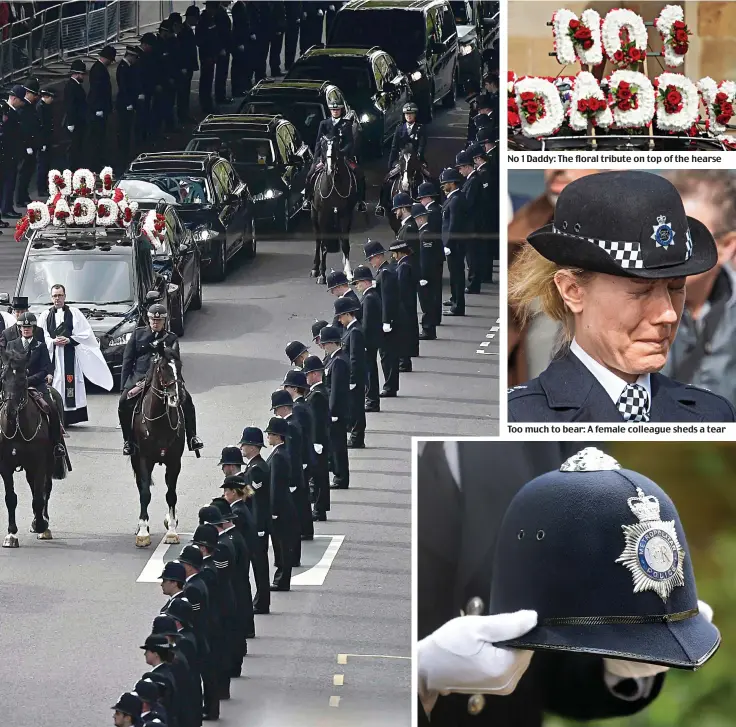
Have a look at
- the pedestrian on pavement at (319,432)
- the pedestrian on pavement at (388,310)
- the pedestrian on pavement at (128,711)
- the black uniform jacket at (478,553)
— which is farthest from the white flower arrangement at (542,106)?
the pedestrian on pavement at (128,711)

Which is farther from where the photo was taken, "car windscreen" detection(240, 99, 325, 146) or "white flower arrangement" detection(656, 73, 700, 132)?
"car windscreen" detection(240, 99, 325, 146)

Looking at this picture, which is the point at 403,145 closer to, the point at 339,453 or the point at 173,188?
the point at 173,188

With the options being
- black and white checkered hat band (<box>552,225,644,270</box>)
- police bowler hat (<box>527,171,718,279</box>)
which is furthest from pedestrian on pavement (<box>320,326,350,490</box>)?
black and white checkered hat band (<box>552,225,644,270</box>)

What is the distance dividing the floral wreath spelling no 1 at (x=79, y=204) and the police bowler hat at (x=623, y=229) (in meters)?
3.47

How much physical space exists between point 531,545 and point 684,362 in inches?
105

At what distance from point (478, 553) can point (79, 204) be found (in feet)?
10.6

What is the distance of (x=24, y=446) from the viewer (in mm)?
9391

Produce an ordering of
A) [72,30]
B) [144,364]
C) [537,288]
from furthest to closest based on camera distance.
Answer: [144,364] < [72,30] < [537,288]

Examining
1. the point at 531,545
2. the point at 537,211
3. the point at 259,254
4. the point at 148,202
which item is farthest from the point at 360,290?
the point at 531,545

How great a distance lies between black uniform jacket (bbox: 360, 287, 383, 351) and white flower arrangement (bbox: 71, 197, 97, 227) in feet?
4.94

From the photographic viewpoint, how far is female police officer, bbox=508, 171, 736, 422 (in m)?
6.48

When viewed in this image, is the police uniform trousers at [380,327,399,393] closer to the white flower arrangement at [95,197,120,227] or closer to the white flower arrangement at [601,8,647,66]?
the white flower arrangement at [95,197,120,227]

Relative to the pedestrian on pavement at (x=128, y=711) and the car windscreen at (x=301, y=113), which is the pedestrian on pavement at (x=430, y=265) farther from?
the pedestrian on pavement at (x=128, y=711)

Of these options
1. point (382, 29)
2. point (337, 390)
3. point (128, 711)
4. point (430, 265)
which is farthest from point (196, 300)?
point (128, 711)
